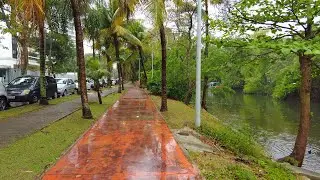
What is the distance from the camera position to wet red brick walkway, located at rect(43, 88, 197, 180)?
21.2 feet

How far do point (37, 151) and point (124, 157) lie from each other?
200 cm

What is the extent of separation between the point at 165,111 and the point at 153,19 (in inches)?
187

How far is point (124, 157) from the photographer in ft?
25.1

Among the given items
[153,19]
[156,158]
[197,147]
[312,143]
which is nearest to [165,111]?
[153,19]

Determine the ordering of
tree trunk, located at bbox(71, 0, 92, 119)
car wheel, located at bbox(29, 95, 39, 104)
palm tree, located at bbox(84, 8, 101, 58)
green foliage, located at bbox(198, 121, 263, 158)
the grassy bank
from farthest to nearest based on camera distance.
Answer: palm tree, located at bbox(84, 8, 101, 58)
car wheel, located at bbox(29, 95, 39, 104)
tree trunk, located at bbox(71, 0, 92, 119)
green foliage, located at bbox(198, 121, 263, 158)
the grassy bank

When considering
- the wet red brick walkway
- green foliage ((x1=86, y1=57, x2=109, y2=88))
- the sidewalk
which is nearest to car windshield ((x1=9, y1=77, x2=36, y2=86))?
green foliage ((x1=86, y1=57, x2=109, y2=88))

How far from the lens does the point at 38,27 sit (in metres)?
17.6

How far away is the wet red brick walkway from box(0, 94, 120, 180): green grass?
0.25 m

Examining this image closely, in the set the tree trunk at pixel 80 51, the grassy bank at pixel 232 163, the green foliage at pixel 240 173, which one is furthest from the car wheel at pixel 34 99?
the green foliage at pixel 240 173

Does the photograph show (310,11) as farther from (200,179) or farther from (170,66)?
(170,66)

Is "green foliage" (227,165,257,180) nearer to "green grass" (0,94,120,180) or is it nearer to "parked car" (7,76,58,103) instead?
"green grass" (0,94,120,180)

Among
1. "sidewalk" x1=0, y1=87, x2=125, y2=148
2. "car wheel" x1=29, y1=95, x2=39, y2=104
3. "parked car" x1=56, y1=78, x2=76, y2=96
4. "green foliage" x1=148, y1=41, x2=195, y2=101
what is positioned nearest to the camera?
"sidewalk" x1=0, y1=87, x2=125, y2=148

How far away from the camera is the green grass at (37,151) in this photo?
21.5 feet

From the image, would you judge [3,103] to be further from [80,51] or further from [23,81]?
[80,51]
